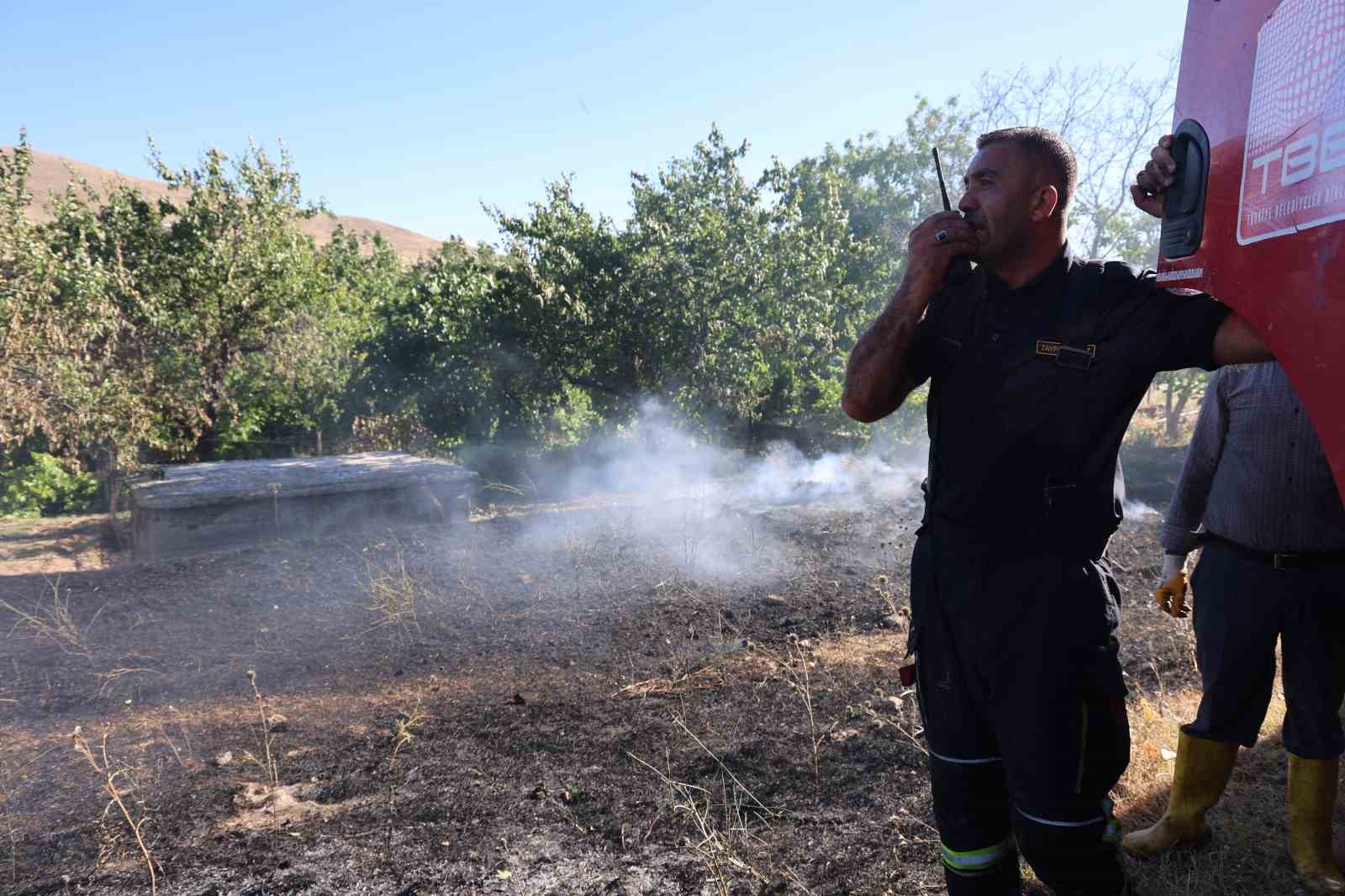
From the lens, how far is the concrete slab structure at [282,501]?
8.19 meters

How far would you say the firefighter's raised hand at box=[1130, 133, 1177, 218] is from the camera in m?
1.52

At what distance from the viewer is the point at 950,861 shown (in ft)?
6.34

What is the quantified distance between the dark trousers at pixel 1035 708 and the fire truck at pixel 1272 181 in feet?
2.38

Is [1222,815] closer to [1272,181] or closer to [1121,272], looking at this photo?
[1121,272]

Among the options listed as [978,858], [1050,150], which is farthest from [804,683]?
[1050,150]

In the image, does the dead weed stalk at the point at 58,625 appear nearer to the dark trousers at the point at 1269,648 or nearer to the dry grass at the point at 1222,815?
the dry grass at the point at 1222,815

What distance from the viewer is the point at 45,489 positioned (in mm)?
13891

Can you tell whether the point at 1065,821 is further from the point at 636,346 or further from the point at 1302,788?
the point at 636,346

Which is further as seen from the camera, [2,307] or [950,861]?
[2,307]

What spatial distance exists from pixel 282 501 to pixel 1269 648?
8.75 meters

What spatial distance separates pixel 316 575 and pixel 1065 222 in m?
6.86

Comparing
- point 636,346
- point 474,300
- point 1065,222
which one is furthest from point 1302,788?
point 474,300

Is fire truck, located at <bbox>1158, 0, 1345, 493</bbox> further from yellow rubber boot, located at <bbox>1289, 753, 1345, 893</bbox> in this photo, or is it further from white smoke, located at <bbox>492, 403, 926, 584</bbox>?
white smoke, located at <bbox>492, 403, 926, 584</bbox>

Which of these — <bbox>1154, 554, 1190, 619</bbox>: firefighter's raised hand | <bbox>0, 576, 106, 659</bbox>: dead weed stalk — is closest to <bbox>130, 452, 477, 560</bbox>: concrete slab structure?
<bbox>0, 576, 106, 659</bbox>: dead weed stalk
